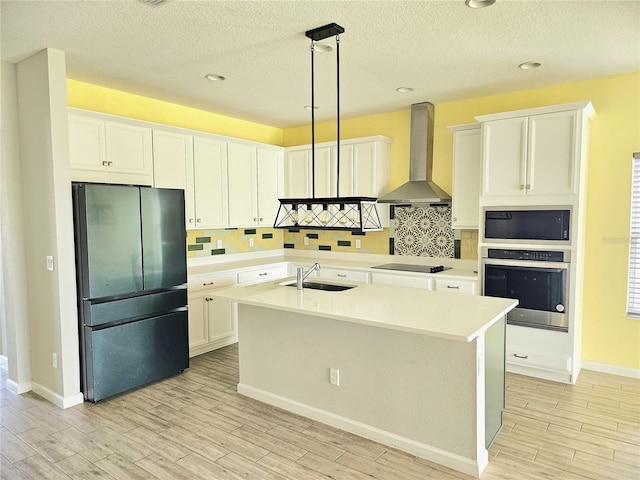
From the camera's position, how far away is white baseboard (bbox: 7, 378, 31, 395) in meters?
3.60

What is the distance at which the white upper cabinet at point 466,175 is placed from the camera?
13.8 feet

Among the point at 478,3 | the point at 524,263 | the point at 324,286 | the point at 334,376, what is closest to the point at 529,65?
the point at 478,3

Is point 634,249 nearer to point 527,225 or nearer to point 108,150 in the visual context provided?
point 527,225

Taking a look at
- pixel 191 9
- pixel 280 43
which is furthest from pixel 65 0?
pixel 280 43

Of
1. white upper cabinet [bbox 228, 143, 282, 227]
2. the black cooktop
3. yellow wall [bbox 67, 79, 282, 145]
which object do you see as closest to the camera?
yellow wall [bbox 67, 79, 282, 145]

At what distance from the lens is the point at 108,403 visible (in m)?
3.39

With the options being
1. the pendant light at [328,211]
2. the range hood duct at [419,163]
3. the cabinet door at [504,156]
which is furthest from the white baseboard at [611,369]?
the pendant light at [328,211]

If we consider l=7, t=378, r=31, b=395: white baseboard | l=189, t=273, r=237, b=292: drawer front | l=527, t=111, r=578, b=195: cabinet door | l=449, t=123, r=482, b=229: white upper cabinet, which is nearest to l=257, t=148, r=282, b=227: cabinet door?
l=189, t=273, r=237, b=292: drawer front

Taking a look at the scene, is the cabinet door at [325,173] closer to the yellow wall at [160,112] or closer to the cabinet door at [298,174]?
the cabinet door at [298,174]

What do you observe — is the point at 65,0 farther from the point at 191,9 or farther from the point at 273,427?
the point at 273,427

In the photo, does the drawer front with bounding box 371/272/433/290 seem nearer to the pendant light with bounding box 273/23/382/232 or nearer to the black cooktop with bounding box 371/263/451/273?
the black cooktop with bounding box 371/263/451/273

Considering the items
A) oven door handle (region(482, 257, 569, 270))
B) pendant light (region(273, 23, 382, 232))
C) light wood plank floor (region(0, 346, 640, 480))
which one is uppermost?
pendant light (region(273, 23, 382, 232))

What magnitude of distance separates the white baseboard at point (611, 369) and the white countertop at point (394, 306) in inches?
71.5

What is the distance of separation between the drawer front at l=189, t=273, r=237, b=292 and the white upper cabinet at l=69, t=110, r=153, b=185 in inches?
42.8
